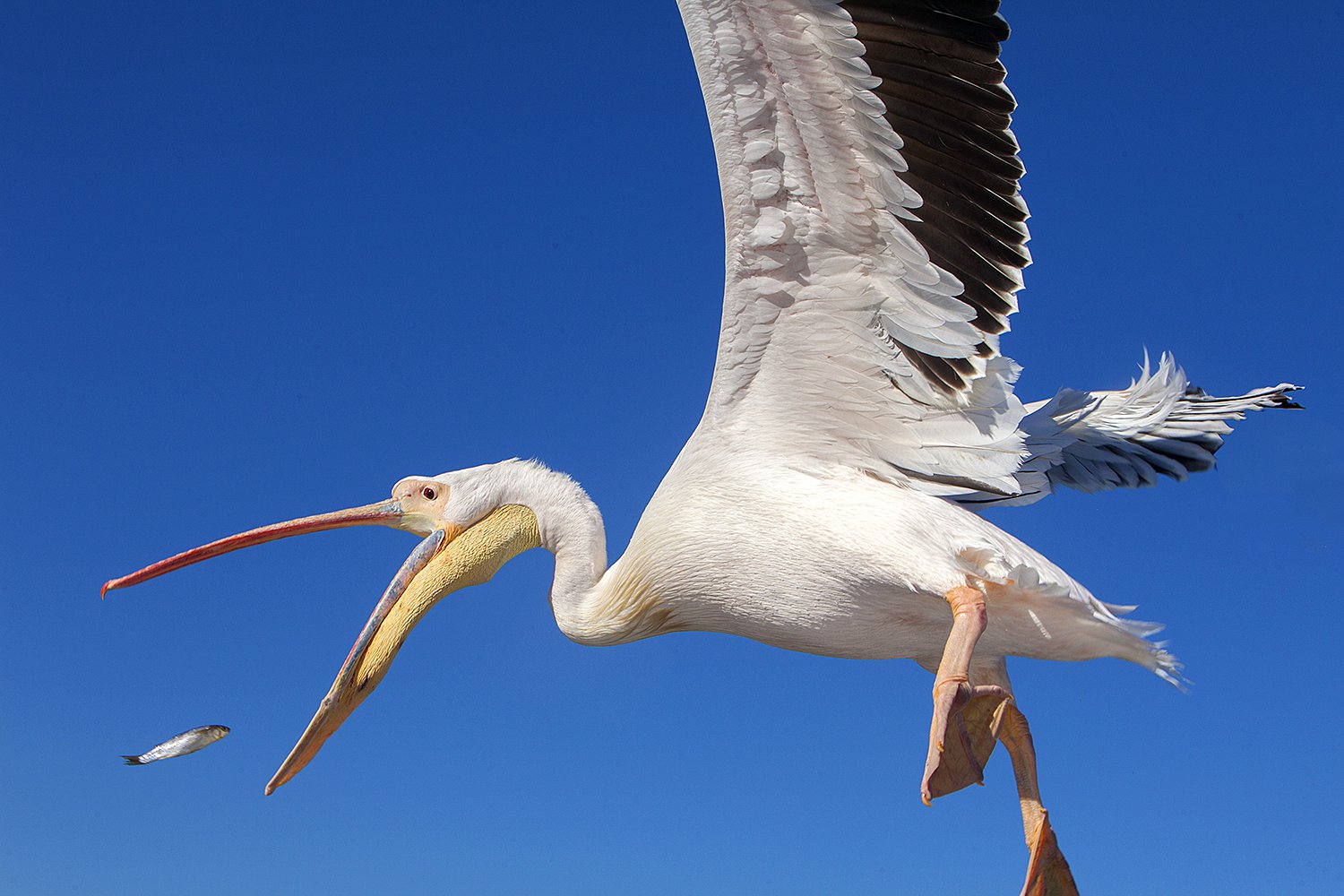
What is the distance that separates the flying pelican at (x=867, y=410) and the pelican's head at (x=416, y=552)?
0.15 m

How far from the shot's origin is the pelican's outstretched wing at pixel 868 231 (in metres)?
4.58

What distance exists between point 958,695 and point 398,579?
303 centimetres

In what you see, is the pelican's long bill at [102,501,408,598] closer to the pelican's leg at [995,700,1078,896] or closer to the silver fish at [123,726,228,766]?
the silver fish at [123,726,228,766]

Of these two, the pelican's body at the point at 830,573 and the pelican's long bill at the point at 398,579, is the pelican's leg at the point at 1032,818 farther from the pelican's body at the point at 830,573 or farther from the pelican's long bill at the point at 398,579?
the pelican's long bill at the point at 398,579

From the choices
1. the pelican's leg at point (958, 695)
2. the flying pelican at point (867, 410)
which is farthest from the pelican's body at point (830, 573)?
the pelican's leg at point (958, 695)

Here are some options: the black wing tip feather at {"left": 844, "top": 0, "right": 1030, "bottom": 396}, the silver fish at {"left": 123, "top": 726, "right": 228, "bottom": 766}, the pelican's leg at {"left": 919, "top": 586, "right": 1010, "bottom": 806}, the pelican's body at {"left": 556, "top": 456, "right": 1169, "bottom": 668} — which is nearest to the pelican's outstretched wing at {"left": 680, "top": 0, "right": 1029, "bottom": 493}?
the black wing tip feather at {"left": 844, "top": 0, "right": 1030, "bottom": 396}

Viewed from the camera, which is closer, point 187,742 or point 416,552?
point 187,742

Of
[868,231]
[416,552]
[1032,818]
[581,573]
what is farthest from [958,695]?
[416,552]

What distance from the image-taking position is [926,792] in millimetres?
4375

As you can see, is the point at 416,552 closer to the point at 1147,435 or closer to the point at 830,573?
the point at 830,573

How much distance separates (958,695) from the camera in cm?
450

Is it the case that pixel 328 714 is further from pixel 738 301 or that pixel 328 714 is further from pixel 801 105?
pixel 801 105

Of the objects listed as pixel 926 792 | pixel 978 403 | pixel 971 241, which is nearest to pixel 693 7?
pixel 971 241

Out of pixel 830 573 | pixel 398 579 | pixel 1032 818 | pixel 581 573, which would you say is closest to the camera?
pixel 830 573
